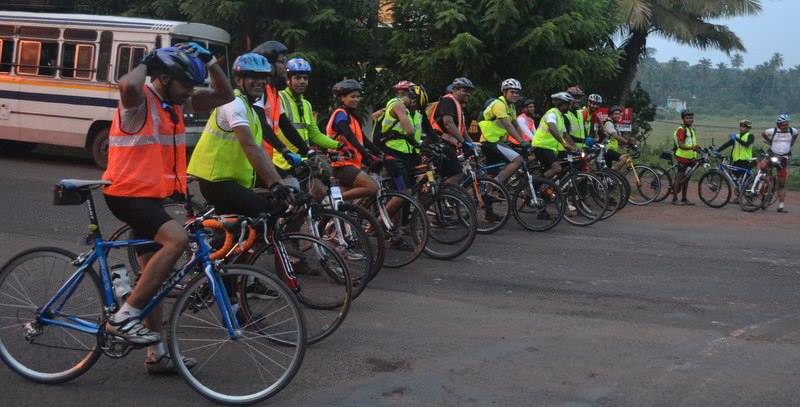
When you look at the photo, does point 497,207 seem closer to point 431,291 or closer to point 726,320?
point 431,291

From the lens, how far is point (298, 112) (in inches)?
328

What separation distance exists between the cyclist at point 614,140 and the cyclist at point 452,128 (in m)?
4.97

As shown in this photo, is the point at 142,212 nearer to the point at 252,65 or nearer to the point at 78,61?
the point at 252,65

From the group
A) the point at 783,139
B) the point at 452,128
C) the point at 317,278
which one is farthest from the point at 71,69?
the point at 783,139

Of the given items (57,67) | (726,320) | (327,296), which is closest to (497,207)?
(726,320)

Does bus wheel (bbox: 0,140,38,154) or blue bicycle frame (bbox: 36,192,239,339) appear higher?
blue bicycle frame (bbox: 36,192,239,339)

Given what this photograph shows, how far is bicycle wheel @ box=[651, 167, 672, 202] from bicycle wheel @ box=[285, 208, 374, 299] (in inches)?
398

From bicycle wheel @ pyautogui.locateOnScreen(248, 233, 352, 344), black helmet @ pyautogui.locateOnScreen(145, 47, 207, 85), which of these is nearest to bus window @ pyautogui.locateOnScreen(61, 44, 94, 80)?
bicycle wheel @ pyautogui.locateOnScreen(248, 233, 352, 344)

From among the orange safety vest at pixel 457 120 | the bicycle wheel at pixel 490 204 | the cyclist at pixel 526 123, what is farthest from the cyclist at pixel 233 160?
the cyclist at pixel 526 123

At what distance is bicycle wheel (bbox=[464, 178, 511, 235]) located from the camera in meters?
10.9

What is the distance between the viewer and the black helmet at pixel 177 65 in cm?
484

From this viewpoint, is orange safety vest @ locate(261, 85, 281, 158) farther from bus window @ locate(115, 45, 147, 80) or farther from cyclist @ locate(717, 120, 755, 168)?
cyclist @ locate(717, 120, 755, 168)

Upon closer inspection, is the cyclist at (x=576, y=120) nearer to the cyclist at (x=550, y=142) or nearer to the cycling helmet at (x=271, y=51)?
the cyclist at (x=550, y=142)

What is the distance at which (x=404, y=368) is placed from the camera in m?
5.77
